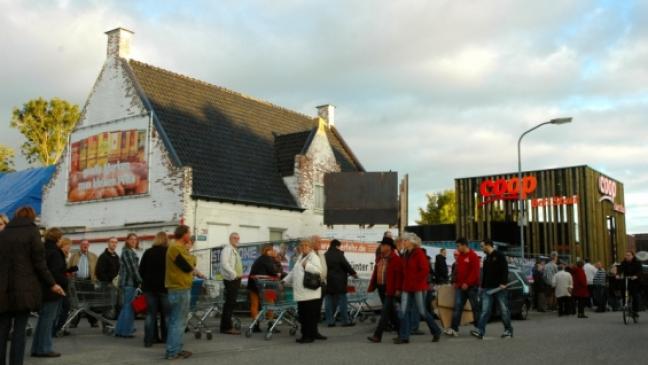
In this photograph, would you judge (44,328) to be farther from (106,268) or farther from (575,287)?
(575,287)

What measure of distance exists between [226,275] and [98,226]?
634 inches

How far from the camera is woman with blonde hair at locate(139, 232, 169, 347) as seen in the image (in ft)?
35.5

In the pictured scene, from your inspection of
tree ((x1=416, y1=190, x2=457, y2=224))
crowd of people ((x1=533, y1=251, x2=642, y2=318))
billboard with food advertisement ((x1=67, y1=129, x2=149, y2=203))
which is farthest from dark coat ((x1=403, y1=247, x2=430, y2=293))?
tree ((x1=416, y1=190, x2=457, y2=224))

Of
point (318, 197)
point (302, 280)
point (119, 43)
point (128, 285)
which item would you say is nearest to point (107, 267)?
point (128, 285)

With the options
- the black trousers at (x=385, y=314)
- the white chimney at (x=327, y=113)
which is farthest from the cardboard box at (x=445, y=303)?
the white chimney at (x=327, y=113)

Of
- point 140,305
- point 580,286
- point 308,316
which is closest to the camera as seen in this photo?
point 140,305

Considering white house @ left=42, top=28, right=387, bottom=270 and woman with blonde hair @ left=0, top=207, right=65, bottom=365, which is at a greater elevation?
white house @ left=42, top=28, right=387, bottom=270

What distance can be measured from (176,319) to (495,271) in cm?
591

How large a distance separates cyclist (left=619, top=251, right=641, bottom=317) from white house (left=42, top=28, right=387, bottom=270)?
14302 millimetres

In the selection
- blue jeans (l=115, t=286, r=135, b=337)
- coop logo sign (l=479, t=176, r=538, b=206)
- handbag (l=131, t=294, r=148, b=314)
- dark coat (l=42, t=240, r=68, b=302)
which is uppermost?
coop logo sign (l=479, t=176, r=538, b=206)

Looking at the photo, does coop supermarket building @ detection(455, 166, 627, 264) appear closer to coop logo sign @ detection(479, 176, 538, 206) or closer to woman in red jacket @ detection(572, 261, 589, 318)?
coop logo sign @ detection(479, 176, 538, 206)

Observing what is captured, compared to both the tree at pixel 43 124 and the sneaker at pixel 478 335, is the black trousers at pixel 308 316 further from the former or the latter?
the tree at pixel 43 124

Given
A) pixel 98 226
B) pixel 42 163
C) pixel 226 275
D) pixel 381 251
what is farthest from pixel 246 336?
pixel 42 163

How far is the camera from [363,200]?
31000 millimetres
